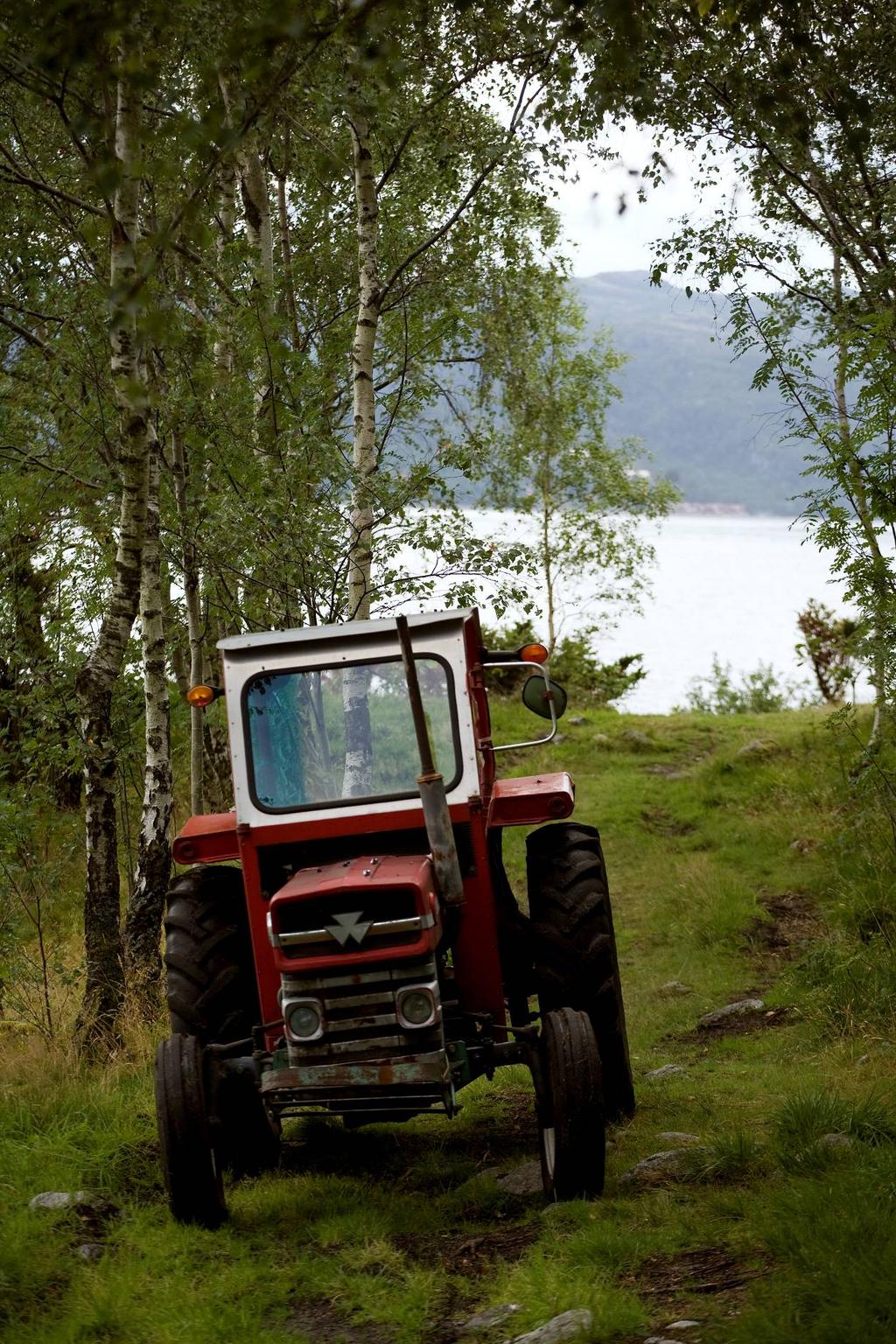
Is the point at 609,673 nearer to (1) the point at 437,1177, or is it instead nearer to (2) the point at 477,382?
(2) the point at 477,382

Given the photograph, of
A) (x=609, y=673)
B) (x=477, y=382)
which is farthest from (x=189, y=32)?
(x=609, y=673)

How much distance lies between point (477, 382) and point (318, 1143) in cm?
1464

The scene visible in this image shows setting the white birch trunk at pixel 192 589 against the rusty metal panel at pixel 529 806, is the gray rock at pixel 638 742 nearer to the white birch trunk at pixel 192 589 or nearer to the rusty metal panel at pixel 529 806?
the white birch trunk at pixel 192 589

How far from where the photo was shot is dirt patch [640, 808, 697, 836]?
14.0 meters

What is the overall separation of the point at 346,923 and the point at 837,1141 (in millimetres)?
2020

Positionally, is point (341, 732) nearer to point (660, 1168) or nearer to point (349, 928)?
point (349, 928)

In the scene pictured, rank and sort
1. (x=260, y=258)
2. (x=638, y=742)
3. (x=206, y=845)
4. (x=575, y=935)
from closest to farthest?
(x=575, y=935), (x=206, y=845), (x=260, y=258), (x=638, y=742)

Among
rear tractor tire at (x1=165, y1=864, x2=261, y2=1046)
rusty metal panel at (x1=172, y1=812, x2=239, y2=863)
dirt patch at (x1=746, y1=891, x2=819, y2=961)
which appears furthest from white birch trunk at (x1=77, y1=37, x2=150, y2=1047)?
dirt patch at (x1=746, y1=891, x2=819, y2=961)

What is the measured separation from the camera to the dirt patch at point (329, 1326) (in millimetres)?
4285

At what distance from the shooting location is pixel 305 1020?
5.00 metres

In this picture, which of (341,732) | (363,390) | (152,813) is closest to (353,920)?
(341,732)

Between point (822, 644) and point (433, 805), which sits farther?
point (822, 644)

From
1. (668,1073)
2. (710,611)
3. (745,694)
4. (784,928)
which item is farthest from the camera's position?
(710,611)

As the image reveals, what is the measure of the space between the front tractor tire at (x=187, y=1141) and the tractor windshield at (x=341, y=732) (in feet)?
3.36
